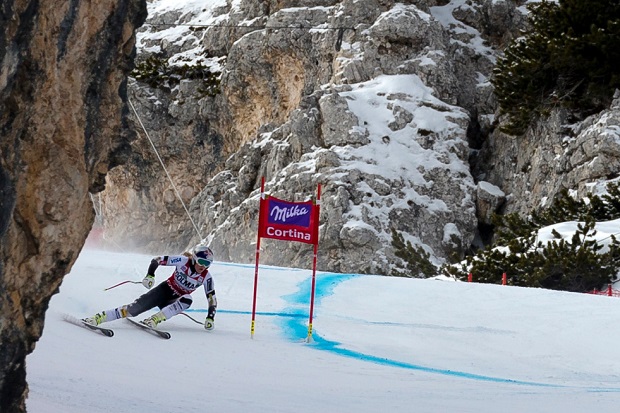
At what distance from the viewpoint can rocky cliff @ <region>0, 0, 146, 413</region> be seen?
158 inches

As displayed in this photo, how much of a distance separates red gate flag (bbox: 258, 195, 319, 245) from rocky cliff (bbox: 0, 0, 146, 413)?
5668 mm

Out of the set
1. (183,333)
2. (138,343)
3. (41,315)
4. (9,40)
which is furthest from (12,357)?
(183,333)

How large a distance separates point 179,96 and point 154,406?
123 ft

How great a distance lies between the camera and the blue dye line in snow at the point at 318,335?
9200 millimetres

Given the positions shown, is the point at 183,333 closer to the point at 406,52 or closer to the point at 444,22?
the point at 406,52

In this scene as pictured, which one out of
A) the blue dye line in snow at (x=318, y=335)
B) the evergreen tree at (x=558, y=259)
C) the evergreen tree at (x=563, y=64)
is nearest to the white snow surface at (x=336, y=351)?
the blue dye line in snow at (x=318, y=335)

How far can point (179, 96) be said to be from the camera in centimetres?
4269

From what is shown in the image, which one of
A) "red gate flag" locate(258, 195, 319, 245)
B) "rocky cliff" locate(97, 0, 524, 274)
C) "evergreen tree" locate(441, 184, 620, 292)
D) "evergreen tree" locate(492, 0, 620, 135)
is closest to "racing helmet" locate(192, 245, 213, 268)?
"red gate flag" locate(258, 195, 319, 245)

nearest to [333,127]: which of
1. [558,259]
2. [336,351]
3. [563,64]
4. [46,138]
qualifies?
[563,64]

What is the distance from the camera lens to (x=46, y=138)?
14.8 feet

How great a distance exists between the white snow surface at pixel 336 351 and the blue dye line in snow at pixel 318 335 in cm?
3

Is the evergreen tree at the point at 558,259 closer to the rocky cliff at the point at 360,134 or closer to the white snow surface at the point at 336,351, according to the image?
the rocky cliff at the point at 360,134

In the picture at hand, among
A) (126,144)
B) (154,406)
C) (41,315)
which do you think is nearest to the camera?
(41,315)

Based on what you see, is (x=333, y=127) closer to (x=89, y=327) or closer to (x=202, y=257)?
(x=202, y=257)
